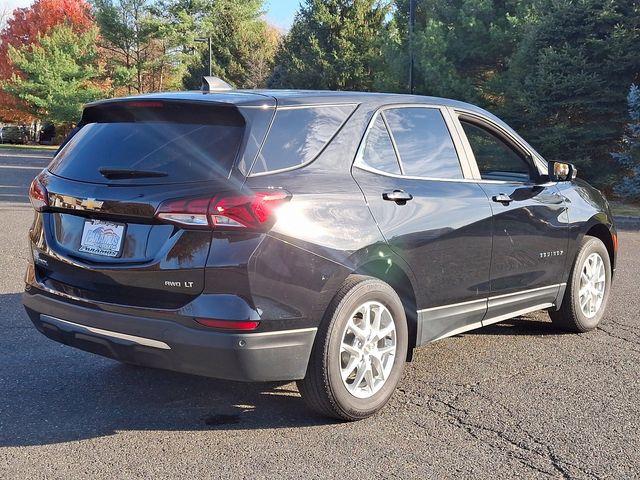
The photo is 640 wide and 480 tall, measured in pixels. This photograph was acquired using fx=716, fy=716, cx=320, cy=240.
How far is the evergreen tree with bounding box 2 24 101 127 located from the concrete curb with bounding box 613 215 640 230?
137ft

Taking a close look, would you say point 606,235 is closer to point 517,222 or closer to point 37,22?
point 517,222

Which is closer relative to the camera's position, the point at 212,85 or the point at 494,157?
the point at 212,85

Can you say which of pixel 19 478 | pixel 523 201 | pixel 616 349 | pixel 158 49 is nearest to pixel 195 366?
pixel 19 478

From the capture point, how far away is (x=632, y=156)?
1822 cm

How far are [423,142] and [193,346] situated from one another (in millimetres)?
2034

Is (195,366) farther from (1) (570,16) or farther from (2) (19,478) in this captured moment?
(1) (570,16)

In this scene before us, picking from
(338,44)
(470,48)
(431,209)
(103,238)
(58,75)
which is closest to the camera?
(103,238)

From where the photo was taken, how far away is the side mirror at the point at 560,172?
5367 mm

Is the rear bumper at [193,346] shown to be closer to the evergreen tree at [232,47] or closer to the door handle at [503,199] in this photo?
the door handle at [503,199]

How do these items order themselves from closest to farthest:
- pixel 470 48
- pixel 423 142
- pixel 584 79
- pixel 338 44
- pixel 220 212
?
pixel 220 212
pixel 423 142
pixel 584 79
pixel 470 48
pixel 338 44

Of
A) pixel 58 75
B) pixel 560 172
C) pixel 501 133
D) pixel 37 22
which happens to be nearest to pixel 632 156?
pixel 560 172

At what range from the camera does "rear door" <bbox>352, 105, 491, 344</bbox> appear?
4.11 meters

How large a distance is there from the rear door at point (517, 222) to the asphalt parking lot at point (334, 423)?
454 mm

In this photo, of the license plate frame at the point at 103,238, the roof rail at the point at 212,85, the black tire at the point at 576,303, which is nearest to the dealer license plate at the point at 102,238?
the license plate frame at the point at 103,238
